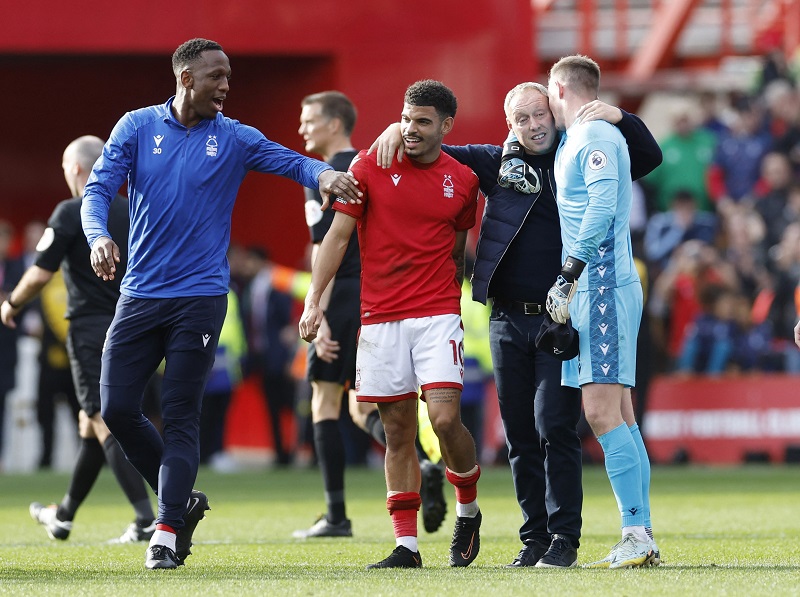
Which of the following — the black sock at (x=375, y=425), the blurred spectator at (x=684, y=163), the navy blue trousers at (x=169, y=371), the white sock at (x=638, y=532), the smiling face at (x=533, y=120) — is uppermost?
the blurred spectator at (x=684, y=163)

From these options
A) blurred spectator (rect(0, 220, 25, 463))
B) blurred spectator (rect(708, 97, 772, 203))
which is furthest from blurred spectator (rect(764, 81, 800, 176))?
blurred spectator (rect(0, 220, 25, 463))

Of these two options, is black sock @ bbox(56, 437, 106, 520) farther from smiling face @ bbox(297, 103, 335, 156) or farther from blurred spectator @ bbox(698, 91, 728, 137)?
blurred spectator @ bbox(698, 91, 728, 137)

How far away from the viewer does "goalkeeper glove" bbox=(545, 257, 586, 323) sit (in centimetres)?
697

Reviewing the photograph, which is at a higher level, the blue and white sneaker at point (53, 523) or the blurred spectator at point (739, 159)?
the blurred spectator at point (739, 159)

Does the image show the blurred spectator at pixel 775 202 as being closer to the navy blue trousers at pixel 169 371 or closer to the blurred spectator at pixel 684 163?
the blurred spectator at pixel 684 163

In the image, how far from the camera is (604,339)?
281 inches

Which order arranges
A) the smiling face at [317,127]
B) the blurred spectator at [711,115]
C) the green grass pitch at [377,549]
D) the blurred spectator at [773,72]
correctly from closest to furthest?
the green grass pitch at [377,549] < the smiling face at [317,127] < the blurred spectator at [711,115] < the blurred spectator at [773,72]

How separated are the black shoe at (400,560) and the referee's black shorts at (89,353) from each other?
2642mm

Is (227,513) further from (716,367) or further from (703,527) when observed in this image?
(716,367)

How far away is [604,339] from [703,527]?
3089 mm

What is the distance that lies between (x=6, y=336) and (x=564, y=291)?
11.8 meters

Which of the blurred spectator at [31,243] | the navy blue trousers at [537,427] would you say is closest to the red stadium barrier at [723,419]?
the blurred spectator at [31,243]

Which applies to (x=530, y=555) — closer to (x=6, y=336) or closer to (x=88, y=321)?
(x=88, y=321)

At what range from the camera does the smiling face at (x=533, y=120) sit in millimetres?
7574
